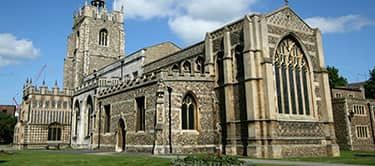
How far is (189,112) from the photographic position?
1118 inches

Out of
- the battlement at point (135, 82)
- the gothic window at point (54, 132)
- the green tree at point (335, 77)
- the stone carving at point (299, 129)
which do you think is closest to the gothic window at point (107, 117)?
the battlement at point (135, 82)

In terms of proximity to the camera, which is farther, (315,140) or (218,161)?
(315,140)

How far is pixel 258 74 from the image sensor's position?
83.3 feet

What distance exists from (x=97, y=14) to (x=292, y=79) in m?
44.4

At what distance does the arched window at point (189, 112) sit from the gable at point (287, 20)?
368 inches

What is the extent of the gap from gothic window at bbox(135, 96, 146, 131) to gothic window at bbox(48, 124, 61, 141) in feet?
78.1

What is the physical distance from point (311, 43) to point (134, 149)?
19104 millimetres

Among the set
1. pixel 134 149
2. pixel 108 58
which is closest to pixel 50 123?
pixel 108 58

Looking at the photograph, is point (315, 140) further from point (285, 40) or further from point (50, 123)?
point (50, 123)

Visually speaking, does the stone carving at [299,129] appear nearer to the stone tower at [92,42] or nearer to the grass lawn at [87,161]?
the grass lawn at [87,161]

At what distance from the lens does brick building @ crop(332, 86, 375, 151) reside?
40.3 m

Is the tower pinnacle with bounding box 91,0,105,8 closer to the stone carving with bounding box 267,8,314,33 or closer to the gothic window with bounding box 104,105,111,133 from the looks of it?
the gothic window with bounding box 104,105,111,133

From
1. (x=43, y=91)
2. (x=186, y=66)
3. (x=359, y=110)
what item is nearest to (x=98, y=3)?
(x=43, y=91)

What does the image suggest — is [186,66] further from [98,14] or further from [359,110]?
[98,14]
